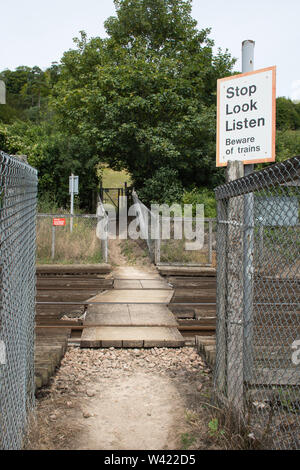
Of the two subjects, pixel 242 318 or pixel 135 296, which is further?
pixel 135 296

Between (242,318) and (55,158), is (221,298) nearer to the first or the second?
(242,318)

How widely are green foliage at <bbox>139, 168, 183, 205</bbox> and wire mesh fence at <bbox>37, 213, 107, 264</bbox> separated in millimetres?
5549

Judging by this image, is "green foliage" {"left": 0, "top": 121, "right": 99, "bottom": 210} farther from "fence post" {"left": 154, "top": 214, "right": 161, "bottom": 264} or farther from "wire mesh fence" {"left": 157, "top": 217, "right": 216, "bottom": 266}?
"wire mesh fence" {"left": 157, "top": 217, "right": 216, "bottom": 266}

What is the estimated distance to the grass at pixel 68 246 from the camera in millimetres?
13328

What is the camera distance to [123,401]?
13.3 feet

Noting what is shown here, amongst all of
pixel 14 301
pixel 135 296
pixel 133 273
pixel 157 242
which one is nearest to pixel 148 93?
pixel 157 242

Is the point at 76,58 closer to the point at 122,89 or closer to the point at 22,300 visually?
the point at 122,89

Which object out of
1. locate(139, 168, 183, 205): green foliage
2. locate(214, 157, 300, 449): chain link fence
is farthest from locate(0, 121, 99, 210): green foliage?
locate(214, 157, 300, 449): chain link fence

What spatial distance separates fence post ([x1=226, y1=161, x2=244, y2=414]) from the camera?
3.46 meters

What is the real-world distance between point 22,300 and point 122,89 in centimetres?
1702

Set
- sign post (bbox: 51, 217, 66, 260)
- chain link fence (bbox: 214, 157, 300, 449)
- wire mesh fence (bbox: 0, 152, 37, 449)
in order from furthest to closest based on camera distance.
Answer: sign post (bbox: 51, 217, 66, 260)
chain link fence (bbox: 214, 157, 300, 449)
wire mesh fence (bbox: 0, 152, 37, 449)

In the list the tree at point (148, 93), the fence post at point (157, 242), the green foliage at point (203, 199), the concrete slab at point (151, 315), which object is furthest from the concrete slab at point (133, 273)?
the tree at point (148, 93)

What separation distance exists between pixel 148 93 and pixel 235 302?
16.9 meters

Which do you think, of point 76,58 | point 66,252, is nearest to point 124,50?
point 76,58
